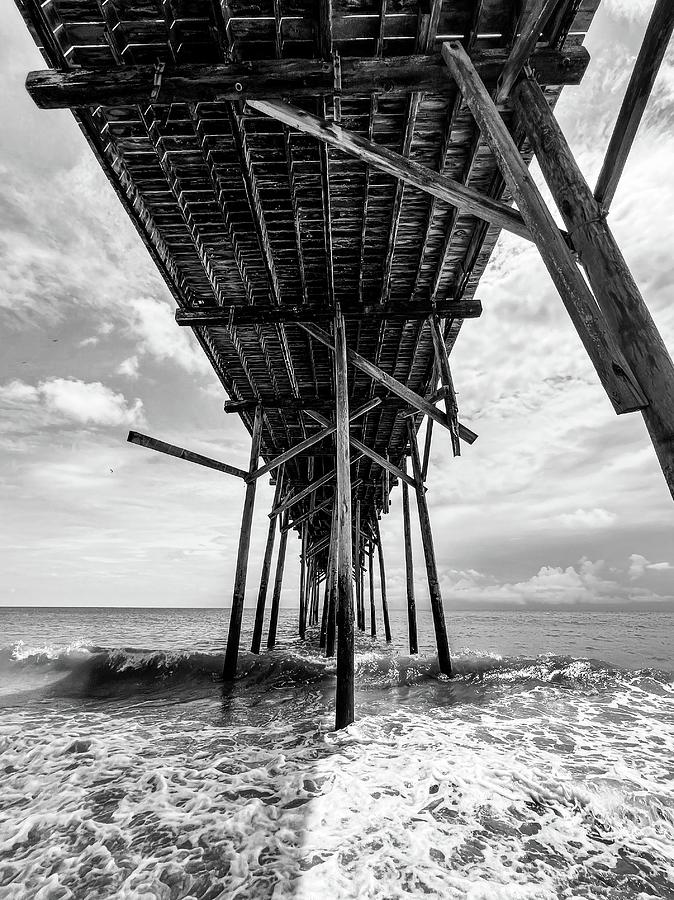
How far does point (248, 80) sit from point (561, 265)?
280 cm

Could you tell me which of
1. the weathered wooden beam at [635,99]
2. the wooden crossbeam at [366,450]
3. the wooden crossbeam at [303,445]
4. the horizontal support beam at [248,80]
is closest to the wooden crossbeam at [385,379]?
the wooden crossbeam at [303,445]

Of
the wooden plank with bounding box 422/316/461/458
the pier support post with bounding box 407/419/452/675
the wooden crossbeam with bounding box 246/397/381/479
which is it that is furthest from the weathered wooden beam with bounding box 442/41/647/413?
the pier support post with bounding box 407/419/452/675

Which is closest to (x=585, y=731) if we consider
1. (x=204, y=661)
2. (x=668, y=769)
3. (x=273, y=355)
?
(x=668, y=769)

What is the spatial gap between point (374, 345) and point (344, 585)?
3.95 metres

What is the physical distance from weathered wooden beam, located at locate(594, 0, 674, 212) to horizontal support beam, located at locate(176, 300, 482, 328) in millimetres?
3552

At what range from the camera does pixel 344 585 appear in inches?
200

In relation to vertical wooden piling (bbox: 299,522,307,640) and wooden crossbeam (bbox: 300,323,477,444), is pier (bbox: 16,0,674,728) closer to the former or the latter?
wooden crossbeam (bbox: 300,323,477,444)

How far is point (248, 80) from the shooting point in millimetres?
3240

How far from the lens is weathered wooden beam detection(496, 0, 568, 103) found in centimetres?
257

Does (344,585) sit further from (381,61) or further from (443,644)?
Answer: (381,61)

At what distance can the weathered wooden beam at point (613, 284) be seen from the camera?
1715 mm

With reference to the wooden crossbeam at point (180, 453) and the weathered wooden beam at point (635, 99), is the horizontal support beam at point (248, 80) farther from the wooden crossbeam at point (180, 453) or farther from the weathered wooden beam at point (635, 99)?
the wooden crossbeam at point (180, 453)

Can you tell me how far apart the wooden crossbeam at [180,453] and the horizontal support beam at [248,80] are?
3.84 metres

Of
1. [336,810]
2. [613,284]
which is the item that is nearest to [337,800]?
[336,810]
